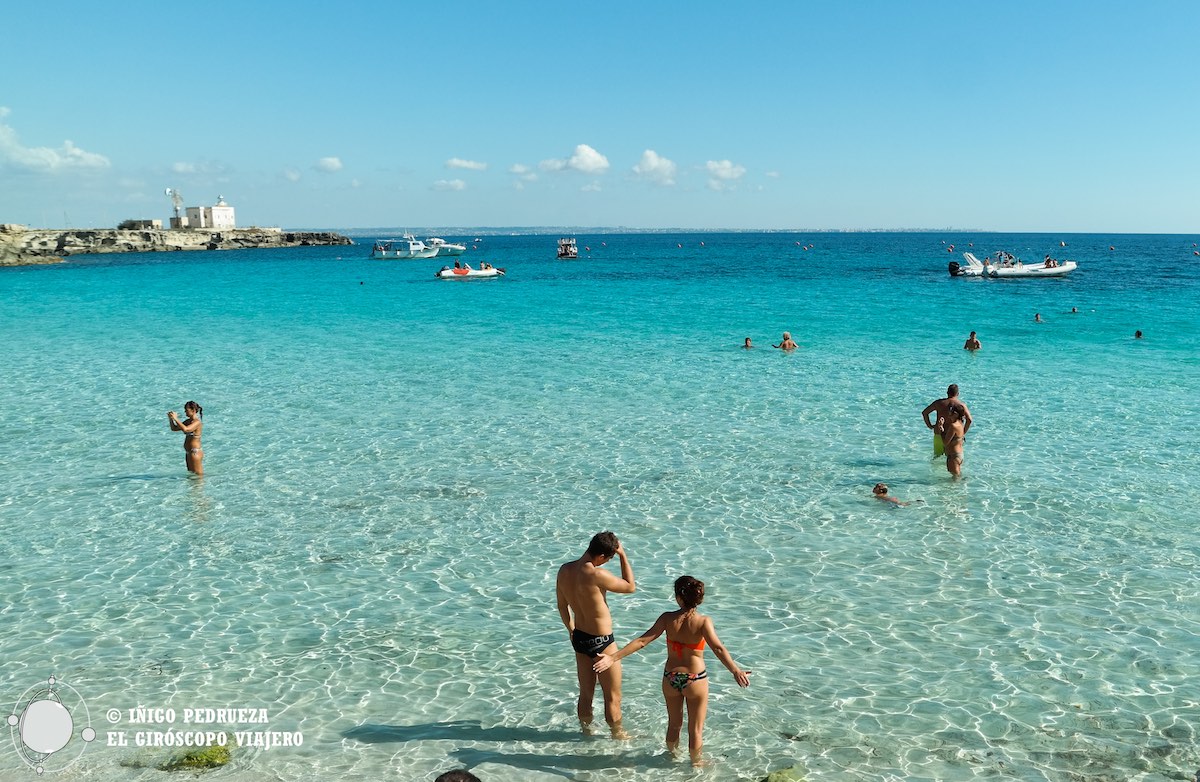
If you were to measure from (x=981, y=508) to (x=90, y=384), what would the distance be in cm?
2334

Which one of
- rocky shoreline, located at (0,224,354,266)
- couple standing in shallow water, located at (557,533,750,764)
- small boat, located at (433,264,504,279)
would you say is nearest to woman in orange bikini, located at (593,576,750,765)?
couple standing in shallow water, located at (557,533,750,764)

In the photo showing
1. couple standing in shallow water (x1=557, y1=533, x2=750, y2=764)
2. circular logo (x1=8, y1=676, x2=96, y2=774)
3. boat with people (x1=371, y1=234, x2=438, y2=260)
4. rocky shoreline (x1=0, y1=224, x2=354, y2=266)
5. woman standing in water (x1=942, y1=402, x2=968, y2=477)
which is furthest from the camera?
rocky shoreline (x1=0, y1=224, x2=354, y2=266)

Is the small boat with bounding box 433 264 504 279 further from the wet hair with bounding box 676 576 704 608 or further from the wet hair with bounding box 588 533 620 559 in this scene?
the wet hair with bounding box 676 576 704 608

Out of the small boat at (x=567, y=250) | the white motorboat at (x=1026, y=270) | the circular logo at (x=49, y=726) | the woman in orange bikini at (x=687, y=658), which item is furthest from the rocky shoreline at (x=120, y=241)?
the woman in orange bikini at (x=687, y=658)

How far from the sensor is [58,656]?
9.05 m

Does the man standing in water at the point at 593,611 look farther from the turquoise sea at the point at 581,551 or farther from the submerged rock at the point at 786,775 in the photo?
the submerged rock at the point at 786,775

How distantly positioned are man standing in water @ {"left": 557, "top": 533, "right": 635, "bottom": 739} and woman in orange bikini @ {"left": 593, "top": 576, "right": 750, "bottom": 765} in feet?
0.64

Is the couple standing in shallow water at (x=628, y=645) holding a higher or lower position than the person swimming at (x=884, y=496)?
higher

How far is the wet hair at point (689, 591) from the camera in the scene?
646cm

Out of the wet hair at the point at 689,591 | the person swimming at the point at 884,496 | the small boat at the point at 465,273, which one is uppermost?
the small boat at the point at 465,273

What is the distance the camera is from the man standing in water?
6980 mm

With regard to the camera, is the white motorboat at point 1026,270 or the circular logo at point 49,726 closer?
the circular logo at point 49,726

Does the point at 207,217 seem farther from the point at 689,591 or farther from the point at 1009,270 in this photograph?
the point at 689,591

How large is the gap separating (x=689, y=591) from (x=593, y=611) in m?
1.02
